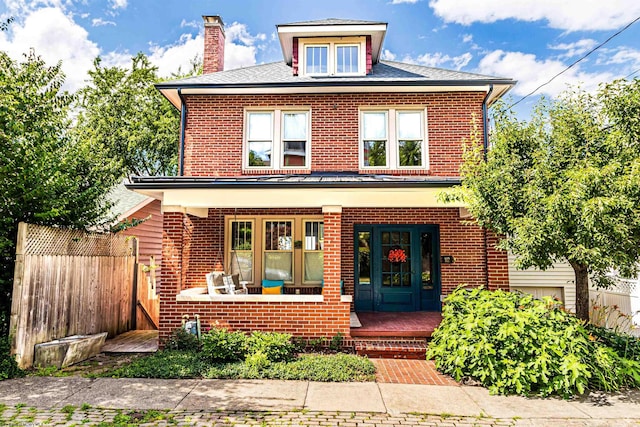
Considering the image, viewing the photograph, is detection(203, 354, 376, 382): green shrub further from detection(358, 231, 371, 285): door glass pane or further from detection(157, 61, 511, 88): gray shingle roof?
detection(157, 61, 511, 88): gray shingle roof

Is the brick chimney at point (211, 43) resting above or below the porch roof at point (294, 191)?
above

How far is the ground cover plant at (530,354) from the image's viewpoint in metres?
5.31

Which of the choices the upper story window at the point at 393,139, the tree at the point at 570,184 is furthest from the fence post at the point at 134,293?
the tree at the point at 570,184

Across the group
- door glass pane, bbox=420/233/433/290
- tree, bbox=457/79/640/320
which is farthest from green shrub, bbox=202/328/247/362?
door glass pane, bbox=420/233/433/290

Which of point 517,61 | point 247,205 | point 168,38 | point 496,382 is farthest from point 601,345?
point 168,38

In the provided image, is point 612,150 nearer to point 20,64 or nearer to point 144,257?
point 20,64

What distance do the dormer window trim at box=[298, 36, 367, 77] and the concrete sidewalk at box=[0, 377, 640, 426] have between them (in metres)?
7.92

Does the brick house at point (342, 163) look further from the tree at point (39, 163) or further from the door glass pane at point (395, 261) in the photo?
the tree at point (39, 163)

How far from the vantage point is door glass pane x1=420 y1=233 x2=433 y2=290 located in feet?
32.1

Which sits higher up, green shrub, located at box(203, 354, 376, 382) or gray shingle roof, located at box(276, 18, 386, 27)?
A: gray shingle roof, located at box(276, 18, 386, 27)

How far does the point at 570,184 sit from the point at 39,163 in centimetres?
850

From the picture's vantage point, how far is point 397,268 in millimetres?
9812

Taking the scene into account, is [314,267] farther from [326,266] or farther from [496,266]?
[496,266]

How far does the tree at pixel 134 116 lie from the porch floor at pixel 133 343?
47.9 ft
